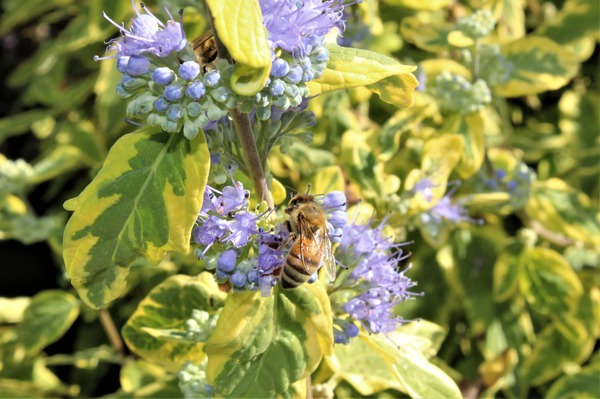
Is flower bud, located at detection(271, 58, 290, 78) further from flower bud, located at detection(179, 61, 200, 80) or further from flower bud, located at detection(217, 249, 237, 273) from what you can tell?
flower bud, located at detection(217, 249, 237, 273)

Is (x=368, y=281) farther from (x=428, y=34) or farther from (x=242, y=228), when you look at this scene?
(x=428, y=34)

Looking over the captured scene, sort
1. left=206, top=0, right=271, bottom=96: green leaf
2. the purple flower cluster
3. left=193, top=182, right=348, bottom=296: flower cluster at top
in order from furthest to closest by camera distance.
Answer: the purple flower cluster < left=193, top=182, right=348, bottom=296: flower cluster at top < left=206, top=0, right=271, bottom=96: green leaf

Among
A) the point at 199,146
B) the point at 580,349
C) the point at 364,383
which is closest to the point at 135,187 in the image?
the point at 199,146

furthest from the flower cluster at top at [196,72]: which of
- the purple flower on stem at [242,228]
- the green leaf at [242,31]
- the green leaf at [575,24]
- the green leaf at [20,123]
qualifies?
the green leaf at [20,123]

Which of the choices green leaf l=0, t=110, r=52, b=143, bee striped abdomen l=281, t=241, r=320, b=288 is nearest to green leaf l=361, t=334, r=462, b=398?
bee striped abdomen l=281, t=241, r=320, b=288

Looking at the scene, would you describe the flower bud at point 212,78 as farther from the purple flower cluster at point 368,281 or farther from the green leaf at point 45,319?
the green leaf at point 45,319

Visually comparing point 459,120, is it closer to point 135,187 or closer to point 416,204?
point 416,204
